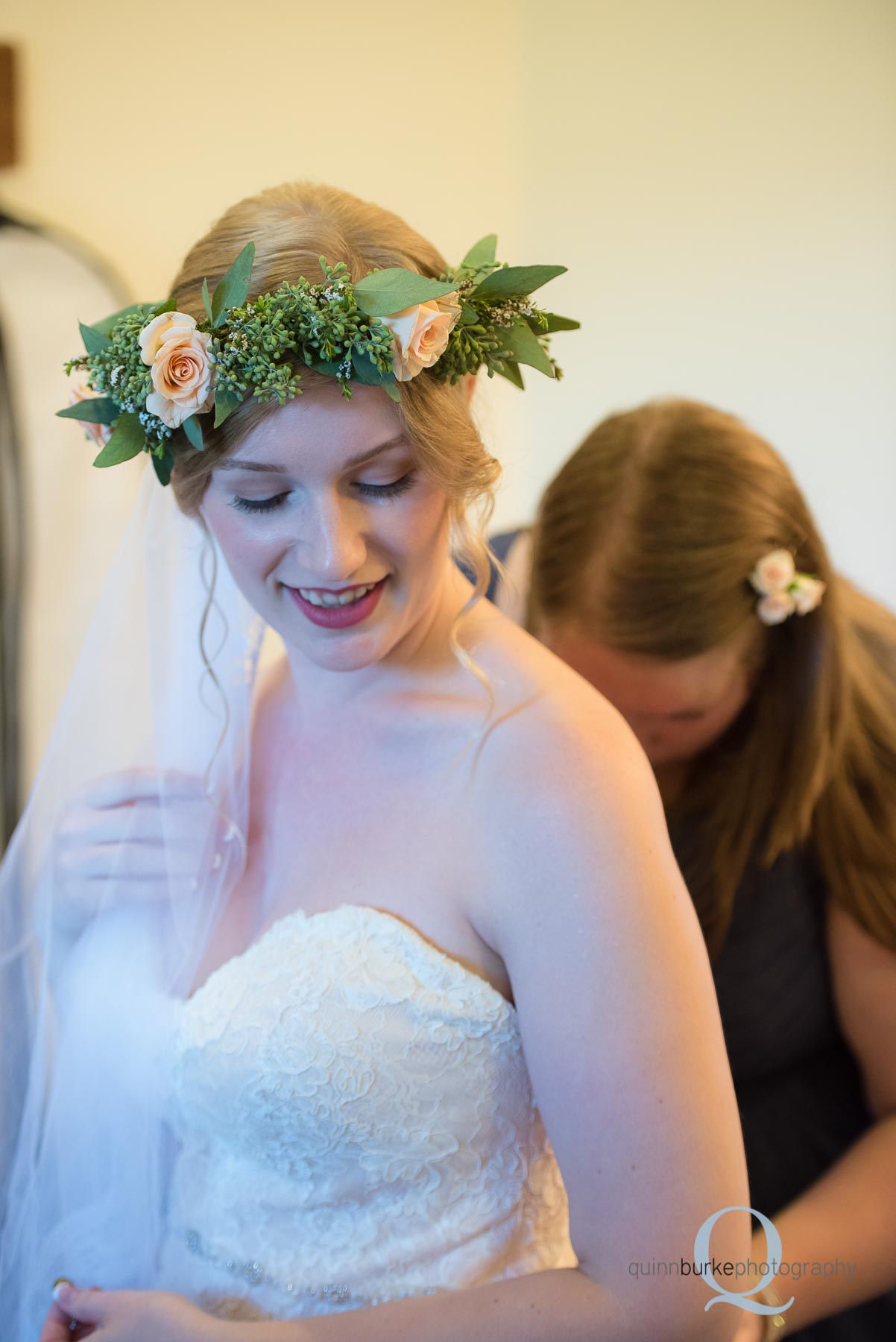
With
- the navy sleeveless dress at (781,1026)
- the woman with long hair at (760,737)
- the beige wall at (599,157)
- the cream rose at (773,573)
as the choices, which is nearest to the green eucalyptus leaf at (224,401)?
the woman with long hair at (760,737)

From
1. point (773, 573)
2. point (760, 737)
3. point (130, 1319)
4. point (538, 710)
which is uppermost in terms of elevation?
point (773, 573)

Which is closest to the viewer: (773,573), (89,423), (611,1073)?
(611,1073)

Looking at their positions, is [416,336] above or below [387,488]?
above

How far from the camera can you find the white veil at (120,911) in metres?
1.10

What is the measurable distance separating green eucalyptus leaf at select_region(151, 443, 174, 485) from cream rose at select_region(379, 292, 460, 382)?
0.23 meters

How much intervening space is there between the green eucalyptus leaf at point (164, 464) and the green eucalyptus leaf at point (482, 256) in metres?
0.31

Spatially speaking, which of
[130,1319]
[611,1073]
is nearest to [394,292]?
[611,1073]

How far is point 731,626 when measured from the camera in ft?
4.32

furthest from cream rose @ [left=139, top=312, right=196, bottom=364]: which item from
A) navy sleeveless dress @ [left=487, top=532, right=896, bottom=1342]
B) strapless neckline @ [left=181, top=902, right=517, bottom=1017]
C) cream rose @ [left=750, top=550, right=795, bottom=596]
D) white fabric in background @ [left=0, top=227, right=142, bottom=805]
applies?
white fabric in background @ [left=0, top=227, right=142, bottom=805]

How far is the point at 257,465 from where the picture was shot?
0.89 metres

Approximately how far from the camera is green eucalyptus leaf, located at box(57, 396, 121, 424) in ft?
3.28

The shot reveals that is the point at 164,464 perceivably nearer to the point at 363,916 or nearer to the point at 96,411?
the point at 96,411

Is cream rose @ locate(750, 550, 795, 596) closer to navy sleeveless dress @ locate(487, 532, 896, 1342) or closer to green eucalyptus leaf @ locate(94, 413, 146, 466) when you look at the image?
navy sleeveless dress @ locate(487, 532, 896, 1342)

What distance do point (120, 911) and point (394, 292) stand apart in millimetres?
711
